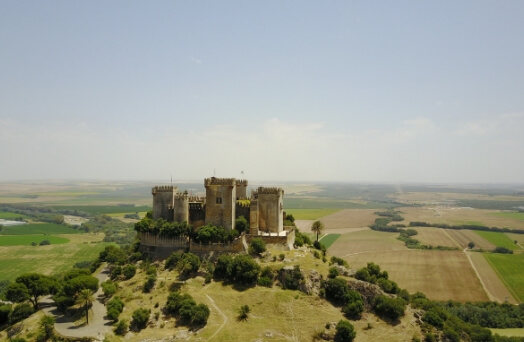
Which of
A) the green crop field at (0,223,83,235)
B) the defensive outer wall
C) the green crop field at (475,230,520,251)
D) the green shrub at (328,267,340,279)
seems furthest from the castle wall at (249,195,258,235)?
the green crop field at (0,223,83,235)

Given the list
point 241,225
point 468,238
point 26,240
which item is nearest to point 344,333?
point 241,225

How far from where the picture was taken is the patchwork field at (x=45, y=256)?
325 feet

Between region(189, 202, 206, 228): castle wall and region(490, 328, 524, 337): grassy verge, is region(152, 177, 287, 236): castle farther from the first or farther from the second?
region(490, 328, 524, 337): grassy verge

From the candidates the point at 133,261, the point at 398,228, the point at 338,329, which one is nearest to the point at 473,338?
the point at 338,329

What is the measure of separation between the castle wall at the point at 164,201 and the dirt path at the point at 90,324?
14.9 m

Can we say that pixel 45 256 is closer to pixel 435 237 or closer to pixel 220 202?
pixel 220 202

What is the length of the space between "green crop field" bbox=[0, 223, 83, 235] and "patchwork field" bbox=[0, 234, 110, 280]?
79.4 feet

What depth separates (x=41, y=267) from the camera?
101m

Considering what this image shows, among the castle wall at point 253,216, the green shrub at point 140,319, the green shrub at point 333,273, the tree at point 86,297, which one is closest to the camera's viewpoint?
the green shrub at point 140,319

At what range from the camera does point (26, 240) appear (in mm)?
135875

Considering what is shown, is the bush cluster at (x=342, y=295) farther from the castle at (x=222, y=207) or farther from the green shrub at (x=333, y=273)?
the castle at (x=222, y=207)

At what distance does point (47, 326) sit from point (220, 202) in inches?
1029

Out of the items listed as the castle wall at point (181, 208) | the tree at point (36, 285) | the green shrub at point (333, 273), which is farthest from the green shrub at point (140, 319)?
the green shrub at point (333, 273)

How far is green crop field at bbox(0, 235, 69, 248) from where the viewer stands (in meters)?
131
